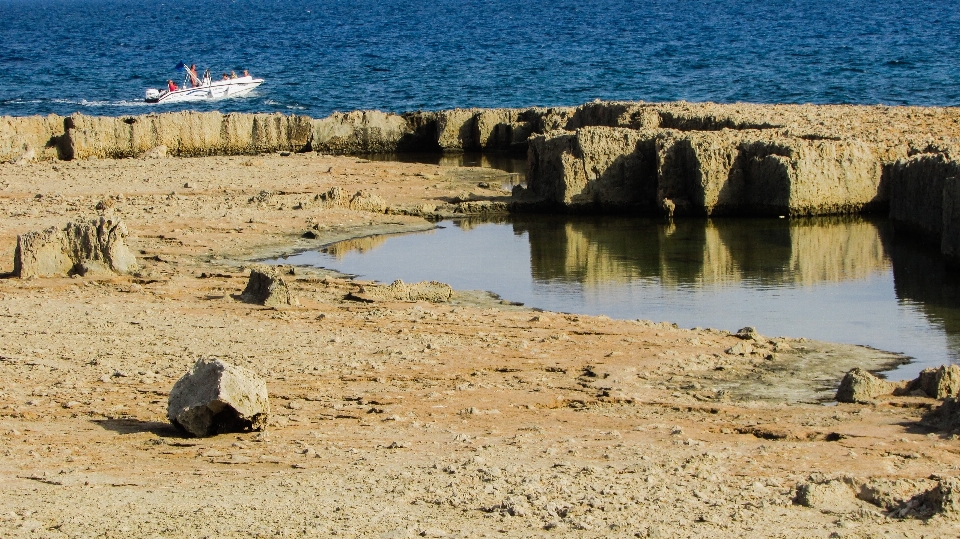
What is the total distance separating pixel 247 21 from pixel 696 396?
8372cm

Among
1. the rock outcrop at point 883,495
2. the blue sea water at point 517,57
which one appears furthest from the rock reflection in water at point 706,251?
the blue sea water at point 517,57

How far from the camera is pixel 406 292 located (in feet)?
40.0

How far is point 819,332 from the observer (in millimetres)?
11180

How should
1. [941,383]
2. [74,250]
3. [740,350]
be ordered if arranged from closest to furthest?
1. [941,383]
2. [740,350]
3. [74,250]

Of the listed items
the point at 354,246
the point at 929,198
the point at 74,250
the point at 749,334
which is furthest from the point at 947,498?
the point at 354,246

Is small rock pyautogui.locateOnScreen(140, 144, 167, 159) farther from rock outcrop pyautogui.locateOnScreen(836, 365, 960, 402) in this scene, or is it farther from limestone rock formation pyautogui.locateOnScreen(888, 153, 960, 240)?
rock outcrop pyautogui.locateOnScreen(836, 365, 960, 402)

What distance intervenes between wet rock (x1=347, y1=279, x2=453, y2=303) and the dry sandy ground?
20 centimetres

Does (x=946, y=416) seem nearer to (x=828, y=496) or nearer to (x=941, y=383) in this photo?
(x=941, y=383)

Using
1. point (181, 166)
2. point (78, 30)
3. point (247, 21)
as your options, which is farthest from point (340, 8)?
point (181, 166)

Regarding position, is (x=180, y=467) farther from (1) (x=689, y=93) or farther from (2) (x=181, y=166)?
(1) (x=689, y=93)

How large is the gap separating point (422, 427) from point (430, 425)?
6 centimetres

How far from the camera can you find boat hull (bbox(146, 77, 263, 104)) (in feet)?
130

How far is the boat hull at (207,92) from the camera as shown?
130 ft

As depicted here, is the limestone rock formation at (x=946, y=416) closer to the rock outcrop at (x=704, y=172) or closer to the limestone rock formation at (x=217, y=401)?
the limestone rock formation at (x=217, y=401)
